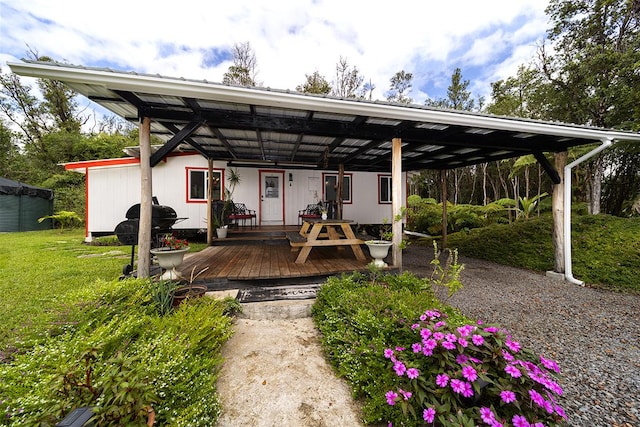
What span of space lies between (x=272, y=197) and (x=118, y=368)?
7.44 meters

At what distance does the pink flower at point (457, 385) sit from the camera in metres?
1.26

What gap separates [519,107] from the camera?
33.8 feet

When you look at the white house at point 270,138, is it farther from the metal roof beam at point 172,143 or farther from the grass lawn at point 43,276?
the grass lawn at point 43,276

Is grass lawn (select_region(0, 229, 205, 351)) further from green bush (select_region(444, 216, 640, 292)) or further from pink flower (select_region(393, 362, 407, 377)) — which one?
green bush (select_region(444, 216, 640, 292))

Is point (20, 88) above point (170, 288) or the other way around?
above

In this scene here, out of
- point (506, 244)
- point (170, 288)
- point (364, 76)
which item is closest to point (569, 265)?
point (506, 244)

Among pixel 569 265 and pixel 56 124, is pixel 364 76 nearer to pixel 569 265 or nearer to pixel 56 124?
pixel 569 265

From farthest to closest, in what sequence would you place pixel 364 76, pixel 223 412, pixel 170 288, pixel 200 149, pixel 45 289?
pixel 364 76
pixel 200 149
pixel 45 289
pixel 170 288
pixel 223 412

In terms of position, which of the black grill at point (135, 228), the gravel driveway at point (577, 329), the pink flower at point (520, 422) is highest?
the black grill at point (135, 228)

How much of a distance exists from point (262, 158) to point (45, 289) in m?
5.16

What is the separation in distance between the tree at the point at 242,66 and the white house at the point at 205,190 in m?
8.32

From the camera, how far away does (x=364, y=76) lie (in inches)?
567

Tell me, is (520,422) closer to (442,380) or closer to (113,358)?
(442,380)

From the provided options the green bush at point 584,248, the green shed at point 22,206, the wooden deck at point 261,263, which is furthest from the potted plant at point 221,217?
the green shed at point 22,206
